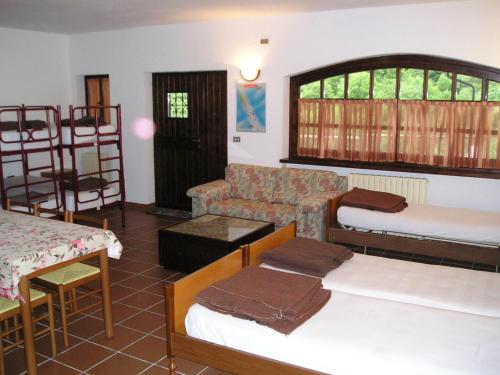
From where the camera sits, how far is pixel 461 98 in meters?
5.43

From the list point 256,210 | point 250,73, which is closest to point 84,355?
point 256,210

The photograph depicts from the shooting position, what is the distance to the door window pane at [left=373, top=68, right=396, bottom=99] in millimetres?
5746

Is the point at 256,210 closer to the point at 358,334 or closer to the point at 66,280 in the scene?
the point at 66,280

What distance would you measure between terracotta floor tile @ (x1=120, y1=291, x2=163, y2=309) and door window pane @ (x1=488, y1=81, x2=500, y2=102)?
13.1ft

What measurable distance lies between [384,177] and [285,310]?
3.61 meters

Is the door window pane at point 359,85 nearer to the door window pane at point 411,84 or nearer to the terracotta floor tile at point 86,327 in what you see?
the door window pane at point 411,84

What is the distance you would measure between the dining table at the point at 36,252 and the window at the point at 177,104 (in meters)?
3.63

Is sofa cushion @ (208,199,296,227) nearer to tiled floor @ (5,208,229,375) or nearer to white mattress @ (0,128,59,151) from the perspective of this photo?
tiled floor @ (5,208,229,375)

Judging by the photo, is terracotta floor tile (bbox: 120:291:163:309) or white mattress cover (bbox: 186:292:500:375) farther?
terracotta floor tile (bbox: 120:291:163:309)

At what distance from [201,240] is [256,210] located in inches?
46.2

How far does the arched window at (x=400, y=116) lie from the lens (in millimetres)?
5336

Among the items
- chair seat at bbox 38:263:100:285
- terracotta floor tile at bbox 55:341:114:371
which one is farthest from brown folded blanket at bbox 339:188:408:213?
terracotta floor tile at bbox 55:341:114:371

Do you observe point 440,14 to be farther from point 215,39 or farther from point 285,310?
point 285,310

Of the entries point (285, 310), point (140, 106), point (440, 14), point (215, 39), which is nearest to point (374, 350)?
point (285, 310)
